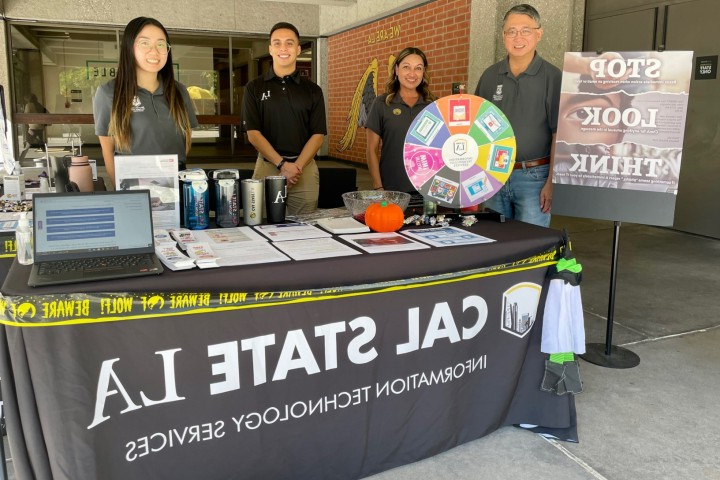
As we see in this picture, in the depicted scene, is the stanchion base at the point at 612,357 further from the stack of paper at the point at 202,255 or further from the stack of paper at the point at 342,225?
the stack of paper at the point at 202,255

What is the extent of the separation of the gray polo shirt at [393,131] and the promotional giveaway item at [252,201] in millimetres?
1190

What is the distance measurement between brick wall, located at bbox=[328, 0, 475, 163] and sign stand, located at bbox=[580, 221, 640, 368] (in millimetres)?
4469

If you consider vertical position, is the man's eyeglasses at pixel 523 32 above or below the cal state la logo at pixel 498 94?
above

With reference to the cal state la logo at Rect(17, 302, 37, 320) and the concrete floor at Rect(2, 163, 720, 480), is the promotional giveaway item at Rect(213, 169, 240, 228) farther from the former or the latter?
the concrete floor at Rect(2, 163, 720, 480)

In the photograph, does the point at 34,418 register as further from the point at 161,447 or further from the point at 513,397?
the point at 513,397

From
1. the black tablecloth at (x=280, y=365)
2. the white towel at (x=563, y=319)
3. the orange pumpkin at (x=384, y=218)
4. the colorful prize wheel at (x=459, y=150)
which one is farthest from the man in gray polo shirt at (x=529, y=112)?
the orange pumpkin at (x=384, y=218)

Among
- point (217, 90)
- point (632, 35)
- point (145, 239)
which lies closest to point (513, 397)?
point (145, 239)

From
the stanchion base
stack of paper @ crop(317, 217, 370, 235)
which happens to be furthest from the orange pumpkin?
the stanchion base

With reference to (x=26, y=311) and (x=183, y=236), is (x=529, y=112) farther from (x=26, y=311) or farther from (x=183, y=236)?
(x=26, y=311)

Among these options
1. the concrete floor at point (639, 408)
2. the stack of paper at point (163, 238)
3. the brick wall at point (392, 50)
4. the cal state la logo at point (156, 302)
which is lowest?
the concrete floor at point (639, 408)

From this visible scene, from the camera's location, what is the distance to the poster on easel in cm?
267

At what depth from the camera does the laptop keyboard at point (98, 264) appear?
60.1 inches

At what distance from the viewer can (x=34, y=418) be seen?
1.47 meters

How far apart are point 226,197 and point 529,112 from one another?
1.61 meters
